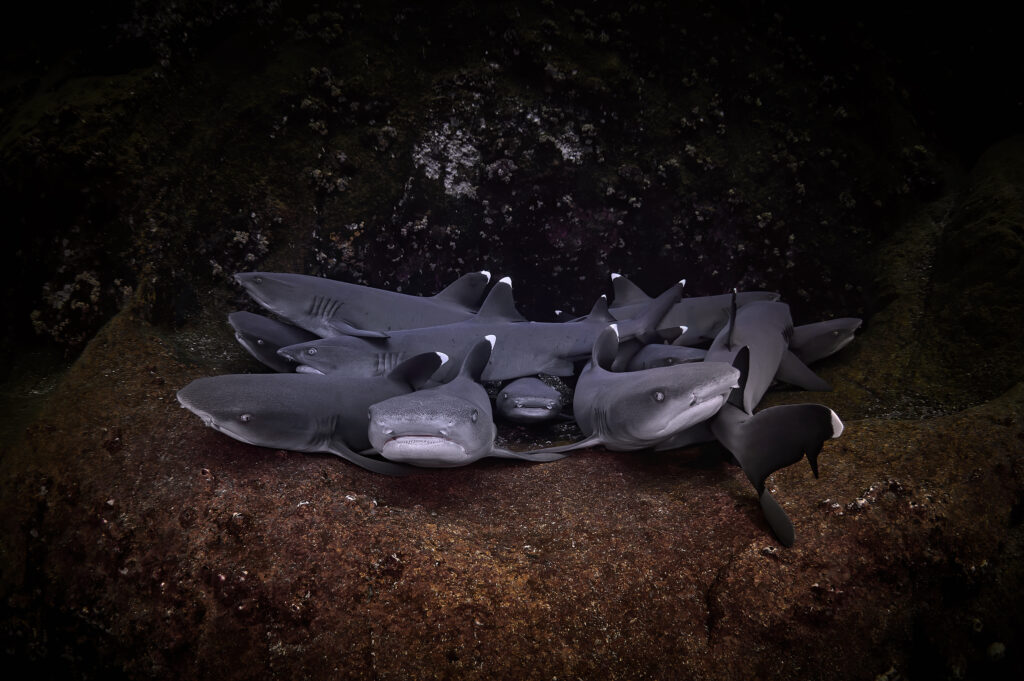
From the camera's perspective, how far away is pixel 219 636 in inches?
61.1

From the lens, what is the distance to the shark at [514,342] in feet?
11.3

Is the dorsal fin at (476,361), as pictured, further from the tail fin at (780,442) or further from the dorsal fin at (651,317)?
the tail fin at (780,442)

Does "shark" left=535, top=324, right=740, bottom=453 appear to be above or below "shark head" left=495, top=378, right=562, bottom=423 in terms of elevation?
above

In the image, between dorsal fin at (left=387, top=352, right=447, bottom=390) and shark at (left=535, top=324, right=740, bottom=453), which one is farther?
dorsal fin at (left=387, top=352, right=447, bottom=390)

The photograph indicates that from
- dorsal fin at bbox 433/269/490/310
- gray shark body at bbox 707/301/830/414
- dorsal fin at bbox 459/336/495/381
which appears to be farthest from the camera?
dorsal fin at bbox 433/269/490/310

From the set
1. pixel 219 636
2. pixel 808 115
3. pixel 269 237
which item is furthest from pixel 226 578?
pixel 808 115

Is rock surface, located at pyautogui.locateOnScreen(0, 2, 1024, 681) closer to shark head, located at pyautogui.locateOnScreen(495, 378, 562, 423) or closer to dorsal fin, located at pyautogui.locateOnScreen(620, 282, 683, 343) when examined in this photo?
shark head, located at pyautogui.locateOnScreen(495, 378, 562, 423)

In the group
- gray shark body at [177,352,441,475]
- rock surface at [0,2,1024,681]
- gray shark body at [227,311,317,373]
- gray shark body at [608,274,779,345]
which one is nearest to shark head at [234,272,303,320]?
gray shark body at [227,311,317,373]

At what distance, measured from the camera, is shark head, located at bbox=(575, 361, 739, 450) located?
226 centimetres

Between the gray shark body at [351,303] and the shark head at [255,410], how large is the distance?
1028 mm

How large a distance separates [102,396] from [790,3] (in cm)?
647

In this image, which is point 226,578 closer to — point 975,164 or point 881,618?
point 881,618

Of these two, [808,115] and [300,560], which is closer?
[300,560]

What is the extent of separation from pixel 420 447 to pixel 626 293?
2.83 metres
